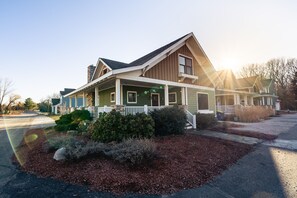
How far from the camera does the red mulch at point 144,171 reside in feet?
11.6

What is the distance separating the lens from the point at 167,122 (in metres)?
8.86

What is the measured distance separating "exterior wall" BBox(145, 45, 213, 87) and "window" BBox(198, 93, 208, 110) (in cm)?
120

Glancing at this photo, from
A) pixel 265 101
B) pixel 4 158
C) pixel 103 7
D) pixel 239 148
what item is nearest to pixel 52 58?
pixel 103 7

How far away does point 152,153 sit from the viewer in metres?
4.78

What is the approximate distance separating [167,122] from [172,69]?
512 cm

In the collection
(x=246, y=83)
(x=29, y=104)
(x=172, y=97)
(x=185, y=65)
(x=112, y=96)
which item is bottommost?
(x=172, y=97)

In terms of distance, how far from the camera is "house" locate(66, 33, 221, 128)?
10875mm

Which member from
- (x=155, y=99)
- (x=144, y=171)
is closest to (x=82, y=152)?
(x=144, y=171)

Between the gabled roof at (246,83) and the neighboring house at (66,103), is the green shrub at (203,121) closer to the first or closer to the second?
the neighboring house at (66,103)

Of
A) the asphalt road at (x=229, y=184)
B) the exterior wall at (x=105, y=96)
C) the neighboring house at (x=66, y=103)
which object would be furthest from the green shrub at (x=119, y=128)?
the neighboring house at (x=66, y=103)

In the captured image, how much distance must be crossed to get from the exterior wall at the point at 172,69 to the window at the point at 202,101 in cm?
120

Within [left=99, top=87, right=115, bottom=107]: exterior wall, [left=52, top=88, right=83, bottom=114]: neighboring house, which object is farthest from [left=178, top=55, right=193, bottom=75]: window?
[left=52, top=88, right=83, bottom=114]: neighboring house

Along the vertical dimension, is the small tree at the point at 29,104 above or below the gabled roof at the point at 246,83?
below

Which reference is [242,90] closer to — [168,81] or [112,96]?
[168,81]
